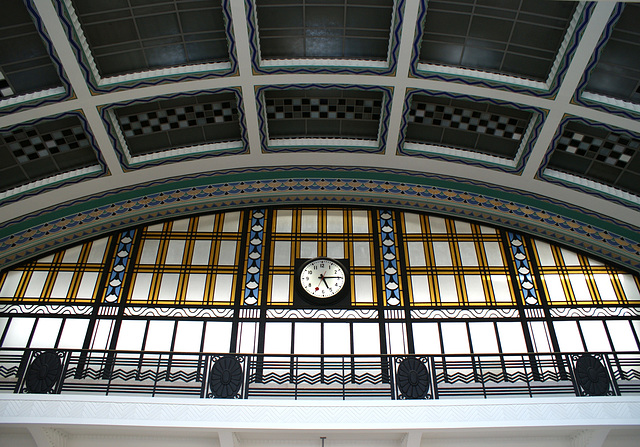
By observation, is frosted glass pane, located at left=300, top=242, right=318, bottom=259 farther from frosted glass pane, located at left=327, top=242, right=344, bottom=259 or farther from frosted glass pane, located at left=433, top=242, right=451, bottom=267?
frosted glass pane, located at left=433, top=242, right=451, bottom=267

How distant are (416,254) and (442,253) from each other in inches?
→ 19.4

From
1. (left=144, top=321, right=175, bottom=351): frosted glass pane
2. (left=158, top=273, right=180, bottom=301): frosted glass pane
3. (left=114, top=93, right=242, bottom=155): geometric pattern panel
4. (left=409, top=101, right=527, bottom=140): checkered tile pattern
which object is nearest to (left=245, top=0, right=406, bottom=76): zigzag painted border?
(left=114, top=93, right=242, bottom=155): geometric pattern panel

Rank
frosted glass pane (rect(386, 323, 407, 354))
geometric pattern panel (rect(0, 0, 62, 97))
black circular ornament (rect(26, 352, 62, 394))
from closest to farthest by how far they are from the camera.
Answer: black circular ornament (rect(26, 352, 62, 394)), geometric pattern panel (rect(0, 0, 62, 97)), frosted glass pane (rect(386, 323, 407, 354))

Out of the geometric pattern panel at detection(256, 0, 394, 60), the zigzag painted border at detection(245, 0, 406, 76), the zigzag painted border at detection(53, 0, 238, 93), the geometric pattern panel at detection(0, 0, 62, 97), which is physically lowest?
the geometric pattern panel at detection(0, 0, 62, 97)

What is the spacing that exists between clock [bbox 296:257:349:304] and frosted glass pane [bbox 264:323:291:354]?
2.19 feet

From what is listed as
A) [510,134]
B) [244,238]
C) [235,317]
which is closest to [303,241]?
[244,238]

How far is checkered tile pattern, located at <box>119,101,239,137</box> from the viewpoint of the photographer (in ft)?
35.7

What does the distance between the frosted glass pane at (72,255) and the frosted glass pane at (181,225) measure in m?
1.78

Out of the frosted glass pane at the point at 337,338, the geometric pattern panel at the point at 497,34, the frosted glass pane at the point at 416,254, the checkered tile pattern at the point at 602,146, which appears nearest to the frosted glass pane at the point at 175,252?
the frosted glass pane at the point at 337,338

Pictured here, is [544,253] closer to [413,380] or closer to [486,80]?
[486,80]

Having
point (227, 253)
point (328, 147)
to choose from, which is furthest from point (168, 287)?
point (328, 147)

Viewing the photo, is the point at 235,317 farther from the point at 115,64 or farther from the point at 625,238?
the point at 625,238

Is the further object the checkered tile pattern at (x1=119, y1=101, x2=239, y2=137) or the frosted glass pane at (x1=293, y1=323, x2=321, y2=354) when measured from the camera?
the checkered tile pattern at (x1=119, y1=101, x2=239, y2=137)

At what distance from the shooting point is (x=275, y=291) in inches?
423
